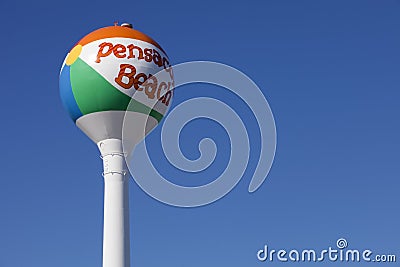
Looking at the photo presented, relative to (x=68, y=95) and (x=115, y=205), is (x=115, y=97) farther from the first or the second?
(x=115, y=205)

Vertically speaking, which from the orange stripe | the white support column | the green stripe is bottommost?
the white support column

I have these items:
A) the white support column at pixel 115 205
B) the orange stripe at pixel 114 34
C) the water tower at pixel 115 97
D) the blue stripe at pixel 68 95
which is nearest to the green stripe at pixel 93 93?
the water tower at pixel 115 97

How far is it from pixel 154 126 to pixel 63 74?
137 inches

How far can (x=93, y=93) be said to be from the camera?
24.8 m

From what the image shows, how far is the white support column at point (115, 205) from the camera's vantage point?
24641mm

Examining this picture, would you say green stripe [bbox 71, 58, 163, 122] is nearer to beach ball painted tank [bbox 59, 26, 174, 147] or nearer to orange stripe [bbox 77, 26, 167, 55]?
beach ball painted tank [bbox 59, 26, 174, 147]

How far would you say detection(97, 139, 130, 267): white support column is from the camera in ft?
80.8

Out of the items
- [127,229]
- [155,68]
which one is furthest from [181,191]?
[155,68]

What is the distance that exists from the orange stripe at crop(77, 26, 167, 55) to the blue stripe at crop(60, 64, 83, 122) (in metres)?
1.12

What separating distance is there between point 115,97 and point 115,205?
11.3ft

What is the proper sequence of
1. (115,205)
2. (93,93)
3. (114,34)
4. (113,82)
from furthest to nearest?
(114,34)
(115,205)
(93,93)
(113,82)

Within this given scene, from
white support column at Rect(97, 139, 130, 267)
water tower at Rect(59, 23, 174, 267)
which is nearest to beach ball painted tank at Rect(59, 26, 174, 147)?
water tower at Rect(59, 23, 174, 267)

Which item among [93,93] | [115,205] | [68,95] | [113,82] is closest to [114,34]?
[113,82]

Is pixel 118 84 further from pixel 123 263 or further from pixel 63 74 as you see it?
pixel 123 263
